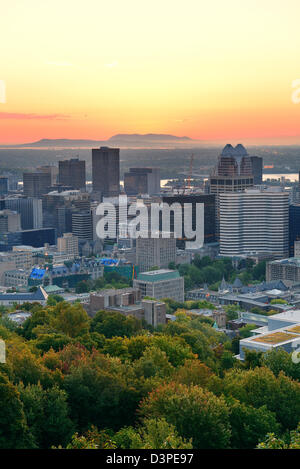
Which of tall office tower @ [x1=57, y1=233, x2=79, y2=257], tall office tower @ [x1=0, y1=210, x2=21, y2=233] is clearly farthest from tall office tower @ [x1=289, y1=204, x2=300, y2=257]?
tall office tower @ [x1=0, y1=210, x2=21, y2=233]

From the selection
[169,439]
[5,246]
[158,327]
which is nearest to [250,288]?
[158,327]

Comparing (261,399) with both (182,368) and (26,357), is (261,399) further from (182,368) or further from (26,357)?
(26,357)

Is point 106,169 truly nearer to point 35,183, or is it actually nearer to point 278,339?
point 35,183

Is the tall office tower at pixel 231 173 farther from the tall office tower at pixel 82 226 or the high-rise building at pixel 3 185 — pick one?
the high-rise building at pixel 3 185

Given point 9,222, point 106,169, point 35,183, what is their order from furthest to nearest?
point 106,169 < point 35,183 < point 9,222

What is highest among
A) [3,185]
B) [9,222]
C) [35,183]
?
[35,183]

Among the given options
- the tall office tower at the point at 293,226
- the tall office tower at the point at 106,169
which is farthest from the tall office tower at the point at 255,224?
the tall office tower at the point at 106,169

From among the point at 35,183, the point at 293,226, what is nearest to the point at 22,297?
the point at 293,226

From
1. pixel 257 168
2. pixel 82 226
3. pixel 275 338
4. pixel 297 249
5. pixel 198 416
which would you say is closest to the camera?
pixel 198 416

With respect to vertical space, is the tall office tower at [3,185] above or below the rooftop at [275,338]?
above
